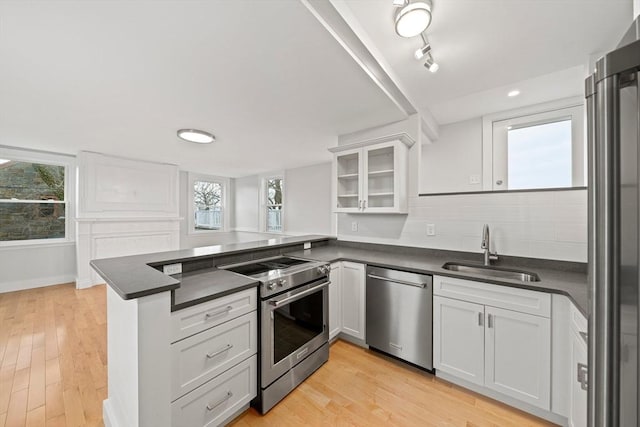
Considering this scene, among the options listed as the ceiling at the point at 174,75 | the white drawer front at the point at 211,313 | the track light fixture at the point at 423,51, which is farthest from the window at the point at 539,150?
the white drawer front at the point at 211,313

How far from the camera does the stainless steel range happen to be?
1608 millimetres

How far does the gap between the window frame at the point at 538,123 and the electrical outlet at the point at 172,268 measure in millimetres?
3321

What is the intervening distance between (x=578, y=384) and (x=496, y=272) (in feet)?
2.85

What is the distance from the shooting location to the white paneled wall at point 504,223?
1.89 metres

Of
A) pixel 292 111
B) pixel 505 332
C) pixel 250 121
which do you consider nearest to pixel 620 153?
pixel 505 332

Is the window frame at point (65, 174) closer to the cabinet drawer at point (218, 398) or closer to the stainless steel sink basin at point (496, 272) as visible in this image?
the cabinet drawer at point (218, 398)

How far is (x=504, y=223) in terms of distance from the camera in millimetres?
2148

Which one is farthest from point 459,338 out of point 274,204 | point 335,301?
point 274,204

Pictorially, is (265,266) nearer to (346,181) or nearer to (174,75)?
(346,181)

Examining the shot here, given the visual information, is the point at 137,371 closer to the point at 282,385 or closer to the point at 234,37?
the point at 282,385

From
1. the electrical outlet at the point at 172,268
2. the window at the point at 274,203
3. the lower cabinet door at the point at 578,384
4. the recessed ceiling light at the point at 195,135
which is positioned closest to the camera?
the lower cabinet door at the point at 578,384

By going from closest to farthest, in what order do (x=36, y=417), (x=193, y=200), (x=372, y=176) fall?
(x=36, y=417), (x=372, y=176), (x=193, y=200)

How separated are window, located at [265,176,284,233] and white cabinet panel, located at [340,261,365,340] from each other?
377cm

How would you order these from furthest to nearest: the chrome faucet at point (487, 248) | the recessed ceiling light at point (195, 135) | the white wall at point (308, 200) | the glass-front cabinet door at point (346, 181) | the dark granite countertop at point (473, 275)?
the white wall at point (308, 200) → the recessed ceiling light at point (195, 135) → the glass-front cabinet door at point (346, 181) → the chrome faucet at point (487, 248) → the dark granite countertop at point (473, 275)
